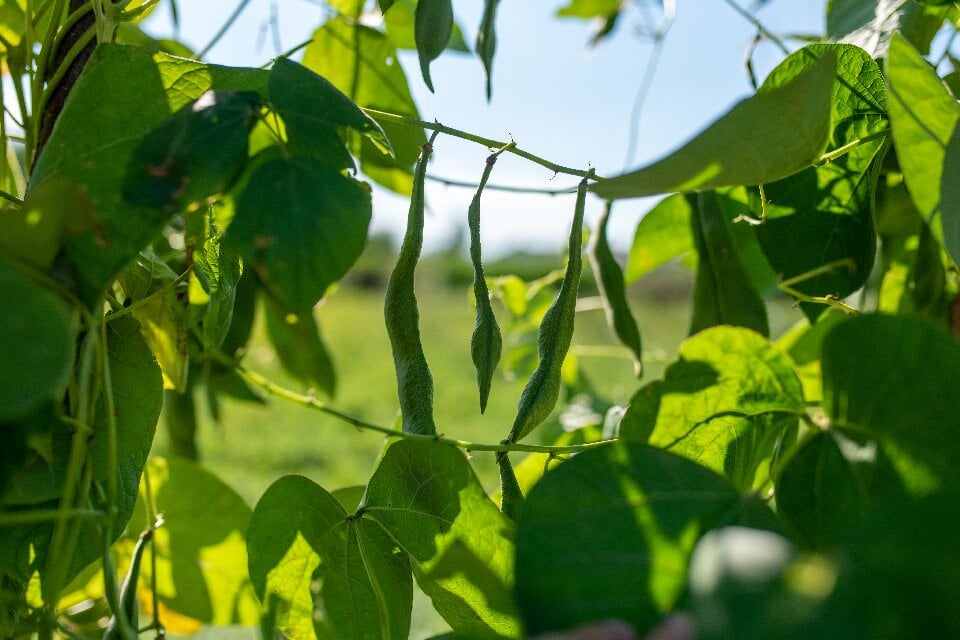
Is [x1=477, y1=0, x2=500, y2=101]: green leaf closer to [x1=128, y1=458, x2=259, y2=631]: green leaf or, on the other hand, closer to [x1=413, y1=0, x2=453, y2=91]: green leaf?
[x1=413, y1=0, x2=453, y2=91]: green leaf

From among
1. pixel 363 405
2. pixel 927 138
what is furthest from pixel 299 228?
pixel 363 405

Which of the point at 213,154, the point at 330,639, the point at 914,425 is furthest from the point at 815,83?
the point at 330,639

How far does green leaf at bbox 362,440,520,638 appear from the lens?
15.5 inches

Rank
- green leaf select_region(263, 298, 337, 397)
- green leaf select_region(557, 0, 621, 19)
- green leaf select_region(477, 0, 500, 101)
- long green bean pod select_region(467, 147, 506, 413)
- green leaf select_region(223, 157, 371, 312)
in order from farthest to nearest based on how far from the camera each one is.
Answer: green leaf select_region(557, 0, 621, 19) → green leaf select_region(263, 298, 337, 397) → green leaf select_region(477, 0, 500, 101) → long green bean pod select_region(467, 147, 506, 413) → green leaf select_region(223, 157, 371, 312)

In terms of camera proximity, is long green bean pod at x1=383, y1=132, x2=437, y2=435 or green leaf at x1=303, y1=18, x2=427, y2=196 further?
green leaf at x1=303, y1=18, x2=427, y2=196

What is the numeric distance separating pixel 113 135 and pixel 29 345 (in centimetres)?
11

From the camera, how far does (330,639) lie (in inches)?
17.4

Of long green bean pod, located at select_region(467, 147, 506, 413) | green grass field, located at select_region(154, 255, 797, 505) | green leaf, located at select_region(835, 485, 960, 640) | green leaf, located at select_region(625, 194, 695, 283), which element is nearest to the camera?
green leaf, located at select_region(835, 485, 960, 640)

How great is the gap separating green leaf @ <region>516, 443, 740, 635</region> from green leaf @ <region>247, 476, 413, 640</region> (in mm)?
186

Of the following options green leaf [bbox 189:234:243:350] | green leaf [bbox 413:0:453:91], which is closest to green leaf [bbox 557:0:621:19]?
green leaf [bbox 413:0:453:91]

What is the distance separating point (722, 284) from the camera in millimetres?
604

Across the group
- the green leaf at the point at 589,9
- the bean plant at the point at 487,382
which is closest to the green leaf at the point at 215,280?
the bean plant at the point at 487,382

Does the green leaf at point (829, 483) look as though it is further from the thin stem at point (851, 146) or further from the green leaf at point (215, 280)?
the green leaf at point (215, 280)

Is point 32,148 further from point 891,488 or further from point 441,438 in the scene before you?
point 891,488
